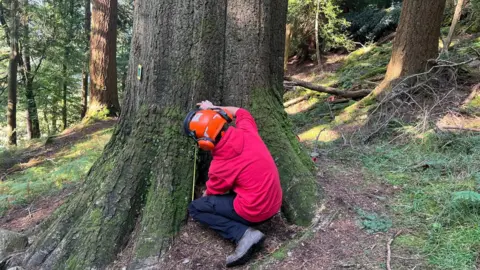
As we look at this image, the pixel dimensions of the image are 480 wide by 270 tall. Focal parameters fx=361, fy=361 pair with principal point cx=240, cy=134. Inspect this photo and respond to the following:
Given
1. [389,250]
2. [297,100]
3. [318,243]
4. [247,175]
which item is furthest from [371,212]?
[297,100]

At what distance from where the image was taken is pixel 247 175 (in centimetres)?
320

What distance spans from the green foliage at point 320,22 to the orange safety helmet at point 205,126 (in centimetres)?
1203

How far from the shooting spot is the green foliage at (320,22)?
46.8ft

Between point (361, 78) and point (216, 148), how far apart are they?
859cm

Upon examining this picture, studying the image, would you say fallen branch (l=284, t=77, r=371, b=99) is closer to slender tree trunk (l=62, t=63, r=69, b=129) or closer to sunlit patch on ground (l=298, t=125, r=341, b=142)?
sunlit patch on ground (l=298, t=125, r=341, b=142)

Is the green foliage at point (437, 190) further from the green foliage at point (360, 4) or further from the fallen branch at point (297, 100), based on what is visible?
the green foliage at point (360, 4)

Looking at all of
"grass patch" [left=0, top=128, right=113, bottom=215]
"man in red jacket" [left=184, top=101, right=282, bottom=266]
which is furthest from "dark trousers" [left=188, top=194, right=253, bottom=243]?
"grass patch" [left=0, top=128, right=113, bottom=215]

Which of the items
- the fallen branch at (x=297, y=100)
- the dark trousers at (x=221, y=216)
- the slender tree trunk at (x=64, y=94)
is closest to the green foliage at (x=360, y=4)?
the fallen branch at (x=297, y=100)

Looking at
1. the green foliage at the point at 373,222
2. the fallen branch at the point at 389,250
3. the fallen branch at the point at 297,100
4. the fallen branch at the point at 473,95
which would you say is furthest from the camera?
the fallen branch at the point at 297,100

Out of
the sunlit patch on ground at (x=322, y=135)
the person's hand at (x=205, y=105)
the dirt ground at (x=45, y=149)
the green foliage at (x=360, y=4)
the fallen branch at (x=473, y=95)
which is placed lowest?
the dirt ground at (x=45, y=149)

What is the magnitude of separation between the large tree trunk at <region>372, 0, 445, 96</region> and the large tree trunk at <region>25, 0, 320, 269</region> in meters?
4.34

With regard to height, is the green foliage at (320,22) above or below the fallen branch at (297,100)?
above

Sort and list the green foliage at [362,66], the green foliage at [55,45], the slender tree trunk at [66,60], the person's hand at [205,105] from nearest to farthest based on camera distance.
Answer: the person's hand at [205,105], the green foliage at [362,66], the green foliage at [55,45], the slender tree trunk at [66,60]

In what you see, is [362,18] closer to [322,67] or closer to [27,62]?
[322,67]
